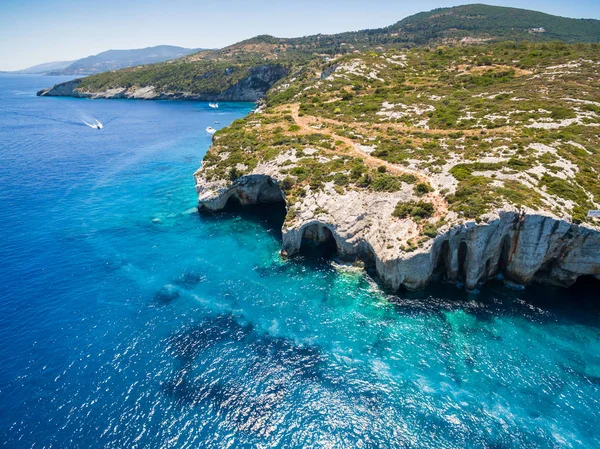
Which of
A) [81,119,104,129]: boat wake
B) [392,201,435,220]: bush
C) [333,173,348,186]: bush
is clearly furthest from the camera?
[81,119,104,129]: boat wake

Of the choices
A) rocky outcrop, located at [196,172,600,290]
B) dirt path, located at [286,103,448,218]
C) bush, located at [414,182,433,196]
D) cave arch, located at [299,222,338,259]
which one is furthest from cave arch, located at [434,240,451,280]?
cave arch, located at [299,222,338,259]

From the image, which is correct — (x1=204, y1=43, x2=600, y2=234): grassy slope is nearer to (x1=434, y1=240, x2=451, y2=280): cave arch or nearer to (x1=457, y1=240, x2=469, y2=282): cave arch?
(x1=434, y1=240, x2=451, y2=280): cave arch

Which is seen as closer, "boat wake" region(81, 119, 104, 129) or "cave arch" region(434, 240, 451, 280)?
"cave arch" region(434, 240, 451, 280)

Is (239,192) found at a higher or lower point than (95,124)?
lower

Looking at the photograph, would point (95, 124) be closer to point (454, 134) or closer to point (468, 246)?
point (454, 134)

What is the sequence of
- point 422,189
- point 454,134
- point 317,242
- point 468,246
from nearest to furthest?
point 468,246 → point 422,189 → point 317,242 → point 454,134

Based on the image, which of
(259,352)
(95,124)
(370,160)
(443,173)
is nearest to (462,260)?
Answer: (443,173)
